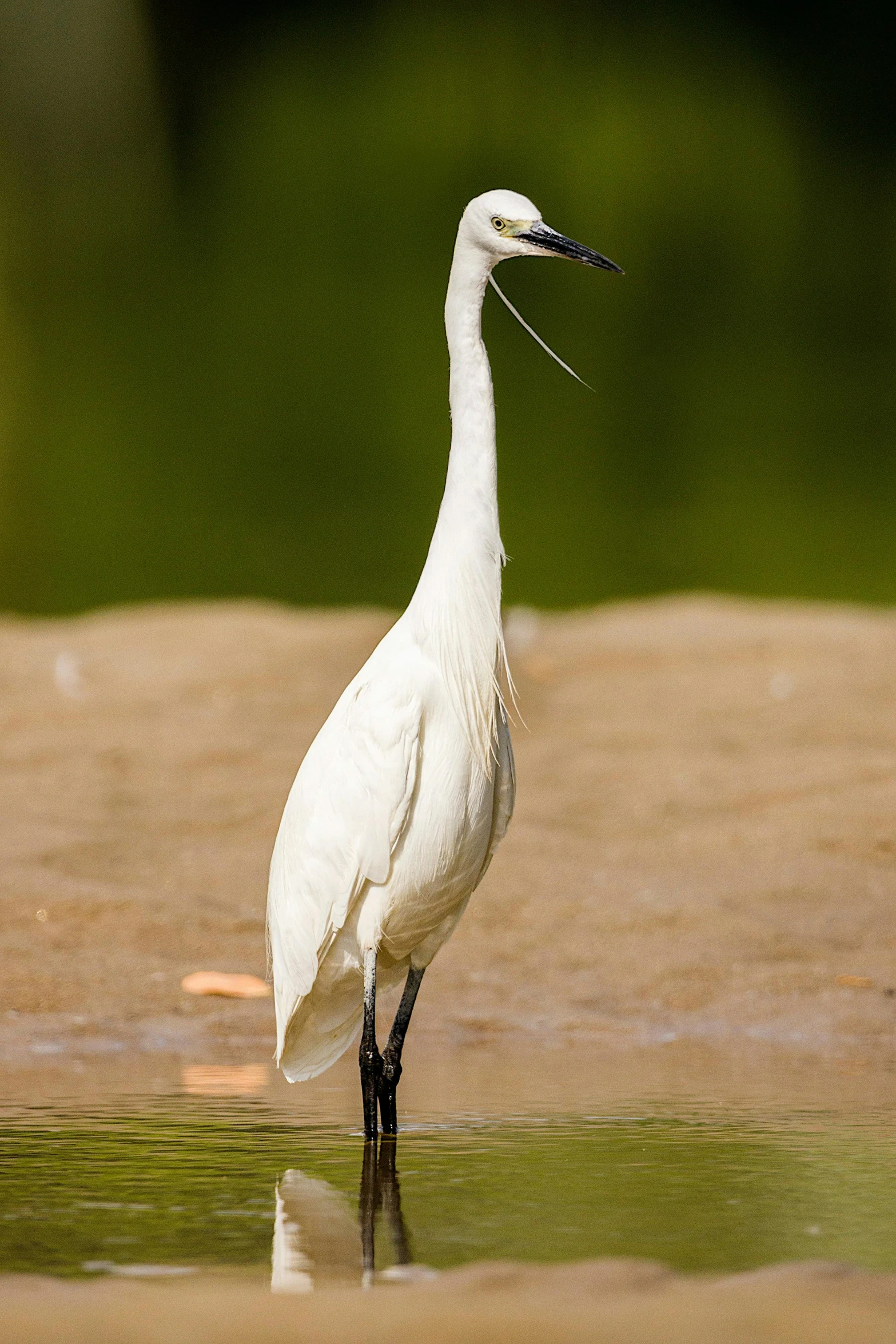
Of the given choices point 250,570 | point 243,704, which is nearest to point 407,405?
point 250,570

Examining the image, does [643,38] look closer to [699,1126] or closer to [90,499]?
[90,499]

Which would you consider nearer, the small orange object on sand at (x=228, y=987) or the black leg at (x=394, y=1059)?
the black leg at (x=394, y=1059)

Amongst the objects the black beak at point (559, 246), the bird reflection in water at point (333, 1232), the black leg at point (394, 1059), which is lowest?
the black leg at point (394, 1059)

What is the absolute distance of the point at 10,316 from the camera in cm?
1110

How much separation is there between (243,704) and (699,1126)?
12.4ft

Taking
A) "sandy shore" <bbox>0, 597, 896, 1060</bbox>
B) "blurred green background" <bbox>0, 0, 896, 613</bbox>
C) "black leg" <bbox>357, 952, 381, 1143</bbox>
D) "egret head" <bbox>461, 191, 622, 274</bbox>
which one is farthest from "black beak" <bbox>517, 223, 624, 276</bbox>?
"blurred green background" <bbox>0, 0, 896, 613</bbox>

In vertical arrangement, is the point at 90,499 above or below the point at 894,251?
below

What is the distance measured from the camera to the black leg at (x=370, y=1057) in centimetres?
296

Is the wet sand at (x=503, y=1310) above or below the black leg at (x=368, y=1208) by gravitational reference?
above

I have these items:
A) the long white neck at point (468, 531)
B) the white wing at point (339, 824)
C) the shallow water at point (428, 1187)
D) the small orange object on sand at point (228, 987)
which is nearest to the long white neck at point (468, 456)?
the long white neck at point (468, 531)

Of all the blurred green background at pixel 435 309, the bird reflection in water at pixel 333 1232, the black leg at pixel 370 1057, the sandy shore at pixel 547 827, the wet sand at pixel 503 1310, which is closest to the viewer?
the wet sand at pixel 503 1310

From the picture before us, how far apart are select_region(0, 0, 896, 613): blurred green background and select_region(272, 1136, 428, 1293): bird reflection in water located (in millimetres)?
7891

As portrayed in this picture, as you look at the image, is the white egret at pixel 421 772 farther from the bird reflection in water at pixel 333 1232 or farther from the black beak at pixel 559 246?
the bird reflection in water at pixel 333 1232

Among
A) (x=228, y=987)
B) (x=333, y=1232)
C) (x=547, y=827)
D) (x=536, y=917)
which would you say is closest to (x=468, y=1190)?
(x=333, y=1232)
